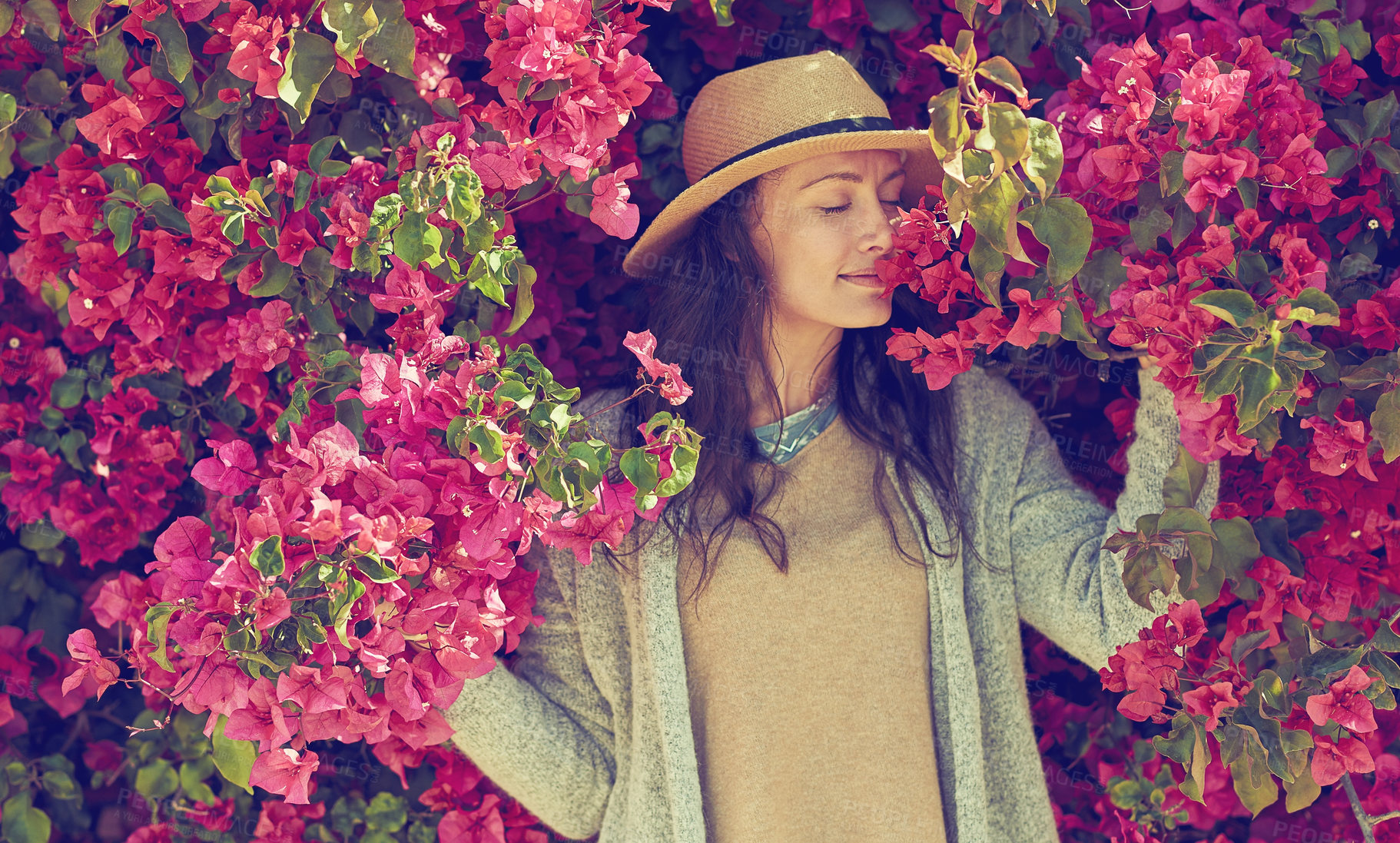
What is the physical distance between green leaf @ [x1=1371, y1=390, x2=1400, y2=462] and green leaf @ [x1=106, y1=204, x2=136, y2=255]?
5.55 feet

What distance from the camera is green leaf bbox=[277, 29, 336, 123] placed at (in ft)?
4.56

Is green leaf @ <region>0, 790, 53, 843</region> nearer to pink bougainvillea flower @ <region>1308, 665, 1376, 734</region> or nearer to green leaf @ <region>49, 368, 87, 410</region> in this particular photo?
green leaf @ <region>49, 368, 87, 410</region>

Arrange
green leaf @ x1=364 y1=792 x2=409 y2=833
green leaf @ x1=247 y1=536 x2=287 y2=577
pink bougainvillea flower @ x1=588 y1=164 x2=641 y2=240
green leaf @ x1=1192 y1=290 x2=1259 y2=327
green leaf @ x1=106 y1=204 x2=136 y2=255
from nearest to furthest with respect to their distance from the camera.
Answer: green leaf @ x1=247 y1=536 x2=287 y2=577 → green leaf @ x1=1192 y1=290 x2=1259 y2=327 → pink bougainvillea flower @ x1=588 y1=164 x2=641 y2=240 → green leaf @ x1=106 y1=204 x2=136 y2=255 → green leaf @ x1=364 y1=792 x2=409 y2=833

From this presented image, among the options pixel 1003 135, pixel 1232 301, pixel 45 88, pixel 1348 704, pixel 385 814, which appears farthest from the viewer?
pixel 385 814

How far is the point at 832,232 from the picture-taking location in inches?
70.4

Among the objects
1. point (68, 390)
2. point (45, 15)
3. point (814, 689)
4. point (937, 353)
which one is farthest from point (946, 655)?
point (45, 15)

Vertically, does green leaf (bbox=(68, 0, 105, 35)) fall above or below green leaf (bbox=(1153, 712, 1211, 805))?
above

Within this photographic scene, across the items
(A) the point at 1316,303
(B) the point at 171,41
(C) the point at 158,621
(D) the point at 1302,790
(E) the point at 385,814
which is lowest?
(E) the point at 385,814

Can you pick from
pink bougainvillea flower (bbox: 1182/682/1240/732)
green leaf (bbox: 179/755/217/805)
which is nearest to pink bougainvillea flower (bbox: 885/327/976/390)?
pink bougainvillea flower (bbox: 1182/682/1240/732)

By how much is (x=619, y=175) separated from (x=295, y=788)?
2.87ft

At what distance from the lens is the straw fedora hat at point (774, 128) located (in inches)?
68.5

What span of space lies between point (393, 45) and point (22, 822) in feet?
4.79

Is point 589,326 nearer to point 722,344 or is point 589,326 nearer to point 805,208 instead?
point 722,344

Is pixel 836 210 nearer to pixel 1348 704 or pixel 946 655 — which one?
pixel 946 655
